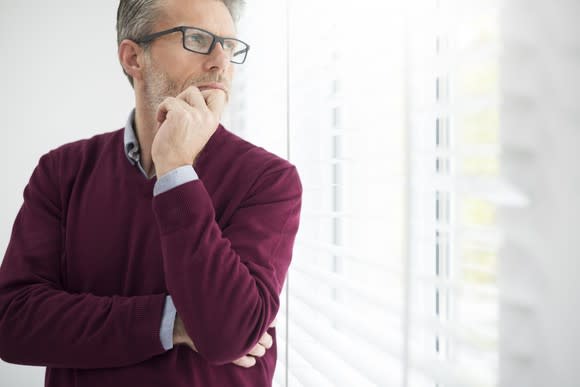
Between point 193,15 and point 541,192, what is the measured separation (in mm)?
906

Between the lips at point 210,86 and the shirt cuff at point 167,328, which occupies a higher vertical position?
the lips at point 210,86

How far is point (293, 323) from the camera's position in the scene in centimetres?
146

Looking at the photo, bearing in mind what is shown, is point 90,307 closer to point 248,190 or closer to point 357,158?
point 248,190

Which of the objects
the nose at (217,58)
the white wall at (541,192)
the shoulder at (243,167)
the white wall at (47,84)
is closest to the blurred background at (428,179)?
the white wall at (541,192)

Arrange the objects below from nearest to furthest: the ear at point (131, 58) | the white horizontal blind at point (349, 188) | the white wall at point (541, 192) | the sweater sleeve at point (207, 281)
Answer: the white wall at point (541, 192) < the sweater sleeve at point (207, 281) < the white horizontal blind at point (349, 188) < the ear at point (131, 58)

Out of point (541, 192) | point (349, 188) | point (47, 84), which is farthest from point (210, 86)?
point (47, 84)

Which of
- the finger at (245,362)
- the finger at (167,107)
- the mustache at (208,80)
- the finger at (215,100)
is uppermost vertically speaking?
the mustache at (208,80)

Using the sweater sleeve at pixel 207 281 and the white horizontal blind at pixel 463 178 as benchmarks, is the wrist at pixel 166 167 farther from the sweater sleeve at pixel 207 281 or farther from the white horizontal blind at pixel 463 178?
the white horizontal blind at pixel 463 178

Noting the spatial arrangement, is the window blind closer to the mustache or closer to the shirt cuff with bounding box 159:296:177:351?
the mustache

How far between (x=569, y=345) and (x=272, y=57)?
52.5 inches

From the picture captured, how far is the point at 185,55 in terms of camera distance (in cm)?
115

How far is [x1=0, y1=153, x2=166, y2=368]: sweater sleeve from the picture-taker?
93cm

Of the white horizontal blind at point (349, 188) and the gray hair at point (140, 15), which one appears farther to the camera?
the gray hair at point (140, 15)

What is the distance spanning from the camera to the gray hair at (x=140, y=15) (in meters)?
1.17
